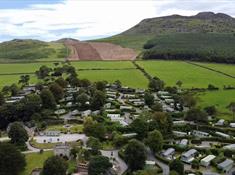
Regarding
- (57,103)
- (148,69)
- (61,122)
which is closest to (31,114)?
(61,122)

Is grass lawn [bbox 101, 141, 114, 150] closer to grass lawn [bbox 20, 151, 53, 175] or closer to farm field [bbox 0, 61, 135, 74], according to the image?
grass lawn [bbox 20, 151, 53, 175]

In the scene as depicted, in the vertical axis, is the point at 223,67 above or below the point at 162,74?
above

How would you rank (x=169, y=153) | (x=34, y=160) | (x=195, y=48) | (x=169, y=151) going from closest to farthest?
(x=34, y=160) → (x=169, y=153) → (x=169, y=151) → (x=195, y=48)

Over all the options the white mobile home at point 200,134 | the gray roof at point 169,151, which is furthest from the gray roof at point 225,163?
the white mobile home at point 200,134

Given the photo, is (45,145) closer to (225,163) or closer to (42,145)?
(42,145)

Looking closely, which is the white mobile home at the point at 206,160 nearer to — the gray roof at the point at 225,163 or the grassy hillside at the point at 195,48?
the gray roof at the point at 225,163

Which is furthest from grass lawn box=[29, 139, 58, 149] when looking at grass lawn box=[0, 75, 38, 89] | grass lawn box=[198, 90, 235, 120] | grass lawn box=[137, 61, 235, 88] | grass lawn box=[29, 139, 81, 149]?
grass lawn box=[137, 61, 235, 88]

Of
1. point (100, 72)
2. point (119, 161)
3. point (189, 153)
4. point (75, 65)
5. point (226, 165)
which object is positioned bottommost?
point (119, 161)

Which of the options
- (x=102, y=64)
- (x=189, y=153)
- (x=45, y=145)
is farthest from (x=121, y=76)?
(x=189, y=153)
